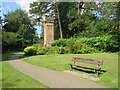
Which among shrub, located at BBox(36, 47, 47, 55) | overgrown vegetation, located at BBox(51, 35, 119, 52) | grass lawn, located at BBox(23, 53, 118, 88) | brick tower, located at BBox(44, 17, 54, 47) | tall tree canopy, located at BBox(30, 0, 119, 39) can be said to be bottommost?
grass lawn, located at BBox(23, 53, 118, 88)

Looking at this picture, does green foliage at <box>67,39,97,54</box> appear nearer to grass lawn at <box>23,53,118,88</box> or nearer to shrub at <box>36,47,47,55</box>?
shrub at <box>36,47,47,55</box>

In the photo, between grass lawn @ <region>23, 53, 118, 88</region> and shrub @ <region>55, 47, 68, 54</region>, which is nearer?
grass lawn @ <region>23, 53, 118, 88</region>

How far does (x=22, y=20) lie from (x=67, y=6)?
653 inches

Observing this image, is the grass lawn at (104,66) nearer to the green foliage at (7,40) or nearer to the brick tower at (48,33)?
the brick tower at (48,33)

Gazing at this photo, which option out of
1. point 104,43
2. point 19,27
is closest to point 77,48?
point 104,43

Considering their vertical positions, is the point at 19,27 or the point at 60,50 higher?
the point at 19,27

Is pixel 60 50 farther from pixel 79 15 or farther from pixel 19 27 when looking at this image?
pixel 19 27

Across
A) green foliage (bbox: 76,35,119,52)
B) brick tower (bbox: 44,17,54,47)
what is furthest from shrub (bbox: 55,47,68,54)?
brick tower (bbox: 44,17,54,47)

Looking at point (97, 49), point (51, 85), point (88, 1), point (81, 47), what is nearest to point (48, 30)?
point (81, 47)

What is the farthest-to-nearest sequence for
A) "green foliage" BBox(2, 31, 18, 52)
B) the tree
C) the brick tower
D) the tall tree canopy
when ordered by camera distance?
1. the tree
2. "green foliage" BBox(2, 31, 18, 52)
3. the tall tree canopy
4. the brick tower

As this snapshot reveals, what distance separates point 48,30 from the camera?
19.9m

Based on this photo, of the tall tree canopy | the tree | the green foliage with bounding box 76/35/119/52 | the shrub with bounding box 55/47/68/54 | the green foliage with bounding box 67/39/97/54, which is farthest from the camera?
the tree

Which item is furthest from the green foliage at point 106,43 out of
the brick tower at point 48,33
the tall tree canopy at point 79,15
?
the brick tower at point 48,33

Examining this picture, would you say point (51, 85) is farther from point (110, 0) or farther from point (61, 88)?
point (110, 0)
